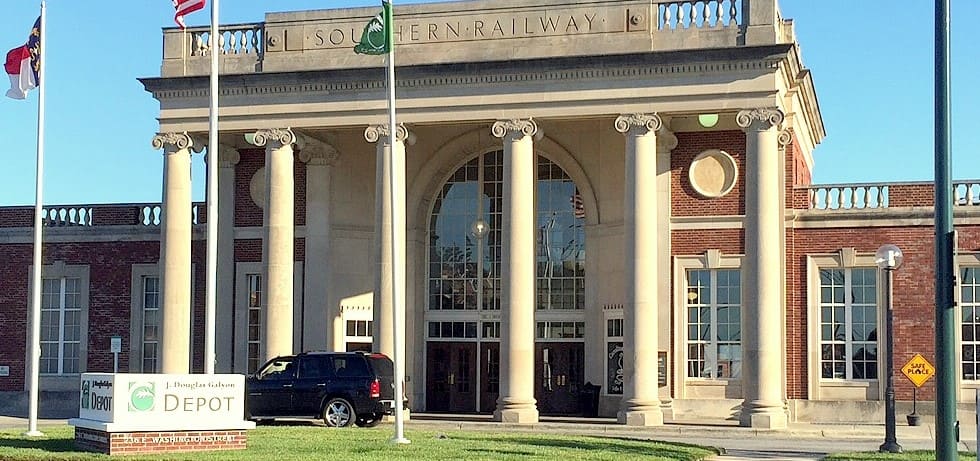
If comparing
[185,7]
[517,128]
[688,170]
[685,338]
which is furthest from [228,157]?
[185,7]

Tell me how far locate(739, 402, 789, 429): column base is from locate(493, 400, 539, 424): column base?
4684mm

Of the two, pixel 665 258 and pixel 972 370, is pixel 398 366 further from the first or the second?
pixel 972 370

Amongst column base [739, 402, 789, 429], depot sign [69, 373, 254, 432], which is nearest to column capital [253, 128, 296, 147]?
column base [739, 402, 789, 429]

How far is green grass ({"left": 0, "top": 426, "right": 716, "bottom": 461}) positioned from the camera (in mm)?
18453

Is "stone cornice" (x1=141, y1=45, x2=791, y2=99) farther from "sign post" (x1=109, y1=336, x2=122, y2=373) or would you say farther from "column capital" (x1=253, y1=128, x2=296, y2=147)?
"sign post" (x1=109, y1=336, x2=122, y2=373)

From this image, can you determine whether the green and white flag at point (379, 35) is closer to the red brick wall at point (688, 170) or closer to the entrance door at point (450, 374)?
the red brick wall at point (688, 170)

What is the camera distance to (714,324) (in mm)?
32938

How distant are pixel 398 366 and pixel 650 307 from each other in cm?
899

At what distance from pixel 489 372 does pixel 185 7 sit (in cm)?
1582

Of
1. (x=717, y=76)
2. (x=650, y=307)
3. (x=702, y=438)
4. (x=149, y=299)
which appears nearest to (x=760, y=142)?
(x=717, y=76)

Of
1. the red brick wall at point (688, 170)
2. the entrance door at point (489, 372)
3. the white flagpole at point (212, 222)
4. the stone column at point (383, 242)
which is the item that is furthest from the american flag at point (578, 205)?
the white flagpole at point (212, 222)

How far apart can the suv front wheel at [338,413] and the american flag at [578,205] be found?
979 cm

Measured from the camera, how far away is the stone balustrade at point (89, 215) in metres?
38.2

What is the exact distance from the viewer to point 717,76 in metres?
30.0
